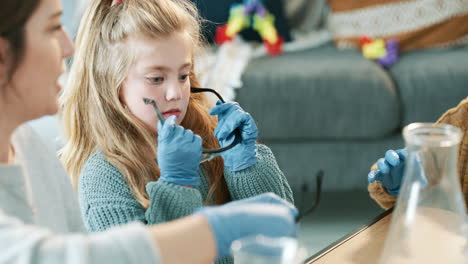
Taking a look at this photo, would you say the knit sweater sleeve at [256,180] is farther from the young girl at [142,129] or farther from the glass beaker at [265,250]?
the glass beaker at [265,250]

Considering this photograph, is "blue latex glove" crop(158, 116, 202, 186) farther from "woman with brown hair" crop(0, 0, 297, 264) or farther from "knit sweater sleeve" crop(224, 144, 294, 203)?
"woman with brown hair" crop(0, 0, 297, 264)

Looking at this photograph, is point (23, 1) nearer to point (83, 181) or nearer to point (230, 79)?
point (83, 181)

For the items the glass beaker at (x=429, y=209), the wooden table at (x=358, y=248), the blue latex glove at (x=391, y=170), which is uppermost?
the glass beaker at (x=429, y=209)

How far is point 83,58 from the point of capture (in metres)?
1.24

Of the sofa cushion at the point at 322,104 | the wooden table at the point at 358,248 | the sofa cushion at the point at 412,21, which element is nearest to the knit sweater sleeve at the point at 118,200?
the wooden table at the point at 358,248

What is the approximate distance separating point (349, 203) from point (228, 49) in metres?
0.80

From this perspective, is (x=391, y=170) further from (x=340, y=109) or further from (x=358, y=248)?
(x=340, y=109)

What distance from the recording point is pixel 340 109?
2.19 meters

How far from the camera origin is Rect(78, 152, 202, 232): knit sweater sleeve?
106cm

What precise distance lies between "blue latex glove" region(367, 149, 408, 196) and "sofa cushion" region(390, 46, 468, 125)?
1114 mm

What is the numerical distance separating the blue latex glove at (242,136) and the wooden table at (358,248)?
32 cm

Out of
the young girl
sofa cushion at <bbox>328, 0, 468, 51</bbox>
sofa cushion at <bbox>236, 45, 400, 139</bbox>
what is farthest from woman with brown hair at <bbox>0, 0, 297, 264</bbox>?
sofa cushion at <bbox>328, 0, 468, 51</bbox>

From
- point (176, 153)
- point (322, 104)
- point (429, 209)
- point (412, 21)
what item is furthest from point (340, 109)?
point (429, 209)

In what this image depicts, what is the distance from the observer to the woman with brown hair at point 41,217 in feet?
1.92
